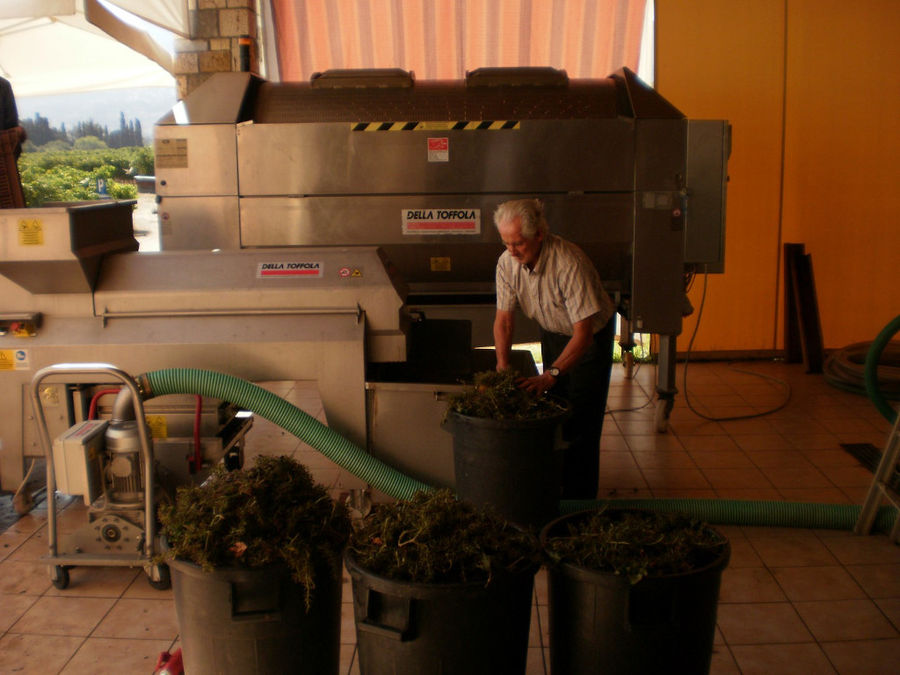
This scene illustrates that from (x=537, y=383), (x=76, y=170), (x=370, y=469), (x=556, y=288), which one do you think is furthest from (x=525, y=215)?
(x=76, y=170)

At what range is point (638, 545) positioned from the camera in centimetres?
214

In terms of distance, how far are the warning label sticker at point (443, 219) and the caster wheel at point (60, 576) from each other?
2.55 m

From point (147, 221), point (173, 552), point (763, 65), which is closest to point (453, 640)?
point (173, 552)

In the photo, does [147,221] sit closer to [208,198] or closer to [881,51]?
[208,198]

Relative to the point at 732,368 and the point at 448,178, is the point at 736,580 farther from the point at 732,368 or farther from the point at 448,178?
the point at 732,368

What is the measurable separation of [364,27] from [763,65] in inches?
123

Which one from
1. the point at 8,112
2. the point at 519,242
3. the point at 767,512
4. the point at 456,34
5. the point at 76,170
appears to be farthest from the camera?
the point at 76,170

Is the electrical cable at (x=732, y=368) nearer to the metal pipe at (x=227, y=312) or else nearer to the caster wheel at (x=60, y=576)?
the metal pipe at (x=227, y=312)

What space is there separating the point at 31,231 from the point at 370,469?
1813 mm

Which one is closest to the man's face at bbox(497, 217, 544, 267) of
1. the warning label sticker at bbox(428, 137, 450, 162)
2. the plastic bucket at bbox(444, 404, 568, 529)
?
the plastic bucket at bbox(444, 404, 568, 529)

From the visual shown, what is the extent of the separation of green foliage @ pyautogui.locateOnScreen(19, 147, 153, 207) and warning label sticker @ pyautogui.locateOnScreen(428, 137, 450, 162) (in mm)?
3523

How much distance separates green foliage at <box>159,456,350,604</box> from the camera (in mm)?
2186

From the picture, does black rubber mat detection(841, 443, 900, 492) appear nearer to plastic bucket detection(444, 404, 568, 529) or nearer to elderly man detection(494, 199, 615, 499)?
elderly man detection(494, 199, 615, 499)

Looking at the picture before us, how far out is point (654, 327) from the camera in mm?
5062
